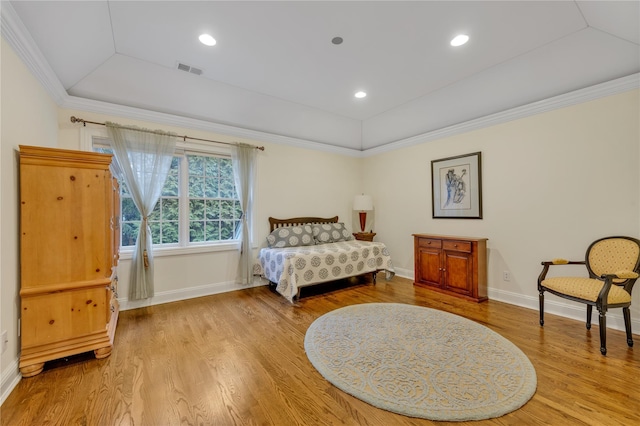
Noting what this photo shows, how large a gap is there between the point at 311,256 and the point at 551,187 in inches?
122

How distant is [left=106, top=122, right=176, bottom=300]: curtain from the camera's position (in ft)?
10.5

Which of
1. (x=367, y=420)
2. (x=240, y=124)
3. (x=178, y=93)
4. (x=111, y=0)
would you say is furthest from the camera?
(x=240, y=124)

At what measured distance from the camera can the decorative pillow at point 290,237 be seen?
420 cm

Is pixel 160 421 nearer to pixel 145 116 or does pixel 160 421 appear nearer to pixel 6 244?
pixel 6 244

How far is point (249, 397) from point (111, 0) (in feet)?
10.3

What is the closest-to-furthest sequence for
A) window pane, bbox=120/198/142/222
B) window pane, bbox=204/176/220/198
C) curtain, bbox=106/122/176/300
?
1. curtain, bbox=106/122/176/300
2. window pane, bbox=120/198/142/222
3. window pane, bbox=204/176/220/198

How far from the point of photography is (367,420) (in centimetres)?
152

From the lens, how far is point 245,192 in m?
4.11

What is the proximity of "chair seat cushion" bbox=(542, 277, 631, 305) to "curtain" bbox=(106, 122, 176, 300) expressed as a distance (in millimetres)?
4554

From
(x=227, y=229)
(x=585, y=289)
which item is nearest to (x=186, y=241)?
(x=227, y=229)

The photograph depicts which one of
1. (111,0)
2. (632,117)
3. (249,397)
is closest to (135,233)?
(111,0)

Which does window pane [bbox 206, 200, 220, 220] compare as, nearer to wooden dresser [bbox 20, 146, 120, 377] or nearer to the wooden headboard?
the wooden headboard

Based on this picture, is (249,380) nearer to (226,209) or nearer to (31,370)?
(31,370)

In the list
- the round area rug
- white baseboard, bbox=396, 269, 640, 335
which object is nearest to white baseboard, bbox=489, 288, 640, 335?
white baseboard, bbox=396, 269, 640, 335
